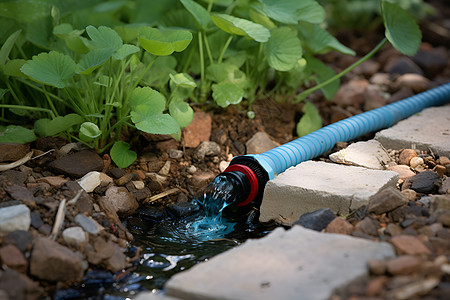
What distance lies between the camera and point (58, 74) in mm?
2074

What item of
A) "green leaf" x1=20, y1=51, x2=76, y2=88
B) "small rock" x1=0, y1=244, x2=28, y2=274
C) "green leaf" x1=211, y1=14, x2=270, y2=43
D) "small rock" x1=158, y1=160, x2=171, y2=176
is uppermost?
"green leaf" x1=211, y1=14, x2=270, y2=43

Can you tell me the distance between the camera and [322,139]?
252 centimetres

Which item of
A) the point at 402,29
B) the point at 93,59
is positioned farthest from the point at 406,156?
the point at 93,59

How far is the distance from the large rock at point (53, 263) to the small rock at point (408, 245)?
975 mm

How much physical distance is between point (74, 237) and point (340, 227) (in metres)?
0.89

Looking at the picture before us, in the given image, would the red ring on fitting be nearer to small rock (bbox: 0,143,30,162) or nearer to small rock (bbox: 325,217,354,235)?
small rock (bbox: 325,217,354,235)

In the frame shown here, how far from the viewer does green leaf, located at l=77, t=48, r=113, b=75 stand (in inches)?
78.0

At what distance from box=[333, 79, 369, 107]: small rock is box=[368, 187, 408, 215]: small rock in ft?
4.68

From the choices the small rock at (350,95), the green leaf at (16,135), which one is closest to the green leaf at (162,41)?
the green leaf at (16,135)

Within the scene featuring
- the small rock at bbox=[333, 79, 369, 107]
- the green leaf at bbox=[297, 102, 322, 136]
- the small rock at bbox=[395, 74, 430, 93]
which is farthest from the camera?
the small rock at bbox=[395, 74, 430, 93]

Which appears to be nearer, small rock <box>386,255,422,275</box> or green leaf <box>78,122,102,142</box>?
small rock <box>386,255,422,275</box>

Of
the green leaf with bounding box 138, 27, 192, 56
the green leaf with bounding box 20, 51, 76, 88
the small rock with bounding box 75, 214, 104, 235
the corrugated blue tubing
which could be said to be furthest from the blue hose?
the green leaf with bounding box 20, 51, 76, 88

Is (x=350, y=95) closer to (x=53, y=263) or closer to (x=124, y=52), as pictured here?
(x=124, y=52)

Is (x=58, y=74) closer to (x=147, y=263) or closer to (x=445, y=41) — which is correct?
(x=147, y=263)
